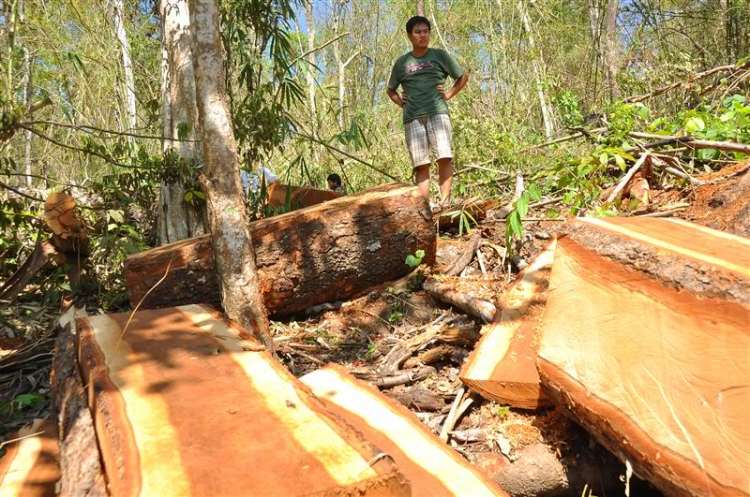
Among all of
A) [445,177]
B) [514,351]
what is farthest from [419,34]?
[514,351]

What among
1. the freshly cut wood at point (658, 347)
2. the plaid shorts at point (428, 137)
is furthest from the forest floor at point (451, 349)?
the plaid shorts at point (428, 137)

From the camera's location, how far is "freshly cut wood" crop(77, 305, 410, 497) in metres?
1.40

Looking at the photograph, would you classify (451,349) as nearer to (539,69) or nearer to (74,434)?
(74,434)

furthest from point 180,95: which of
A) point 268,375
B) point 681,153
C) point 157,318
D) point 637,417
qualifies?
point 637,417

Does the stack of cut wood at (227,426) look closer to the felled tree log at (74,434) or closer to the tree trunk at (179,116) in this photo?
the felled tree log at (74,434)

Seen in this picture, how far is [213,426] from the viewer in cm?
166

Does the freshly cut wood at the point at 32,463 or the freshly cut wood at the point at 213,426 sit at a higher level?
the freshly cut wood at the point at 213,426

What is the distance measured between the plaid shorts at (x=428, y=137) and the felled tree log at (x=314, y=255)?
1.00 meters

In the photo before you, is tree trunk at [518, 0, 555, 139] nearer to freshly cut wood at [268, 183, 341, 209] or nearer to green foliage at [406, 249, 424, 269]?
freshly cut wood at [268, 183, 341, 209]

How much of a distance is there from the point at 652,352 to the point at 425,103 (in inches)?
140

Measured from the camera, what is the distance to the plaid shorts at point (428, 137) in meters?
4.98

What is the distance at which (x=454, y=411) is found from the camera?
2566 millimetres

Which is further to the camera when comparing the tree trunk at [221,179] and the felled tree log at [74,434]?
the tree trunk at [221,179]

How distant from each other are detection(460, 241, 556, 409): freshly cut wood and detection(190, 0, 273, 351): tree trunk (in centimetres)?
123
